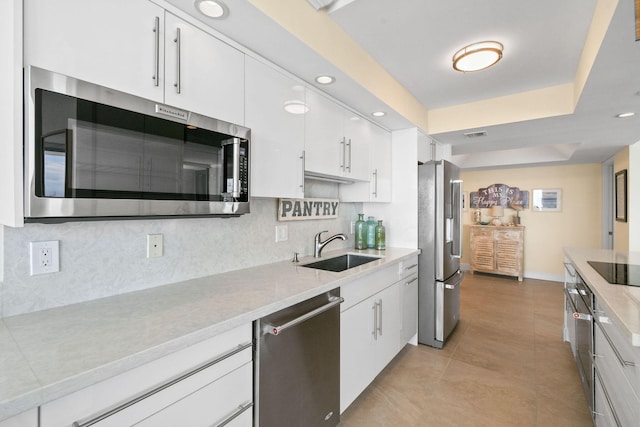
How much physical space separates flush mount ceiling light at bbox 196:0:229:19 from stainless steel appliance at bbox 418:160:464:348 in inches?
88.0

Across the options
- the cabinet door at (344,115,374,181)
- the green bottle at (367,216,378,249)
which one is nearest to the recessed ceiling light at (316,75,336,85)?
the cabinet door at (344,115,374,181)

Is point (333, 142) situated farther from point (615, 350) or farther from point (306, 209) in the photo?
point (615, 350)

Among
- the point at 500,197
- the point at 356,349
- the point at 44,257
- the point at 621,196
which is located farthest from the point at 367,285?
the point at 500,197

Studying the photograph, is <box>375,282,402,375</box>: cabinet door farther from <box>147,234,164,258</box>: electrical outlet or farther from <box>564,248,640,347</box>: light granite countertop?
<box>147,234,164,258</box>: electrical outlet

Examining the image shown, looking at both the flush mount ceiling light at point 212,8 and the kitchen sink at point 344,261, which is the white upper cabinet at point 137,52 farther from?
the kitchen sink at point 344,261

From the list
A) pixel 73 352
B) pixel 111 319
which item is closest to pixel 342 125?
pixel 111 319

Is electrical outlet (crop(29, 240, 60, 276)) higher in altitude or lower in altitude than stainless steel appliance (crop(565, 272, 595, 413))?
higher

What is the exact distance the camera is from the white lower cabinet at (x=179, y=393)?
30.1 inches

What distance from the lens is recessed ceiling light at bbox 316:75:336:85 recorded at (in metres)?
1.93

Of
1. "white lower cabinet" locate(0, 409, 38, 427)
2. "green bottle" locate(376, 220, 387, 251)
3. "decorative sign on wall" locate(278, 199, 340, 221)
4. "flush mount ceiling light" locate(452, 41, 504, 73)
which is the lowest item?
"white lower cabinet" locate(0, 409, 38, 427)

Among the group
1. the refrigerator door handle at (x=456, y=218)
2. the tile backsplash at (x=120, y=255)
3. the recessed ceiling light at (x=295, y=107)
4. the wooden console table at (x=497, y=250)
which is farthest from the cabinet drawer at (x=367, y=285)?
the wooden console table at (x=497, y=250)

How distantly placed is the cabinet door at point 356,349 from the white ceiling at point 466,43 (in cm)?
148

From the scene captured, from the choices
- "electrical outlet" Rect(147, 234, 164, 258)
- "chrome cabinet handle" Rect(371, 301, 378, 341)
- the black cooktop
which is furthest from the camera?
"chrome cabinet handle" Rect(371, 301, 378, 341)

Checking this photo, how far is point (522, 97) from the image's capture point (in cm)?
276
